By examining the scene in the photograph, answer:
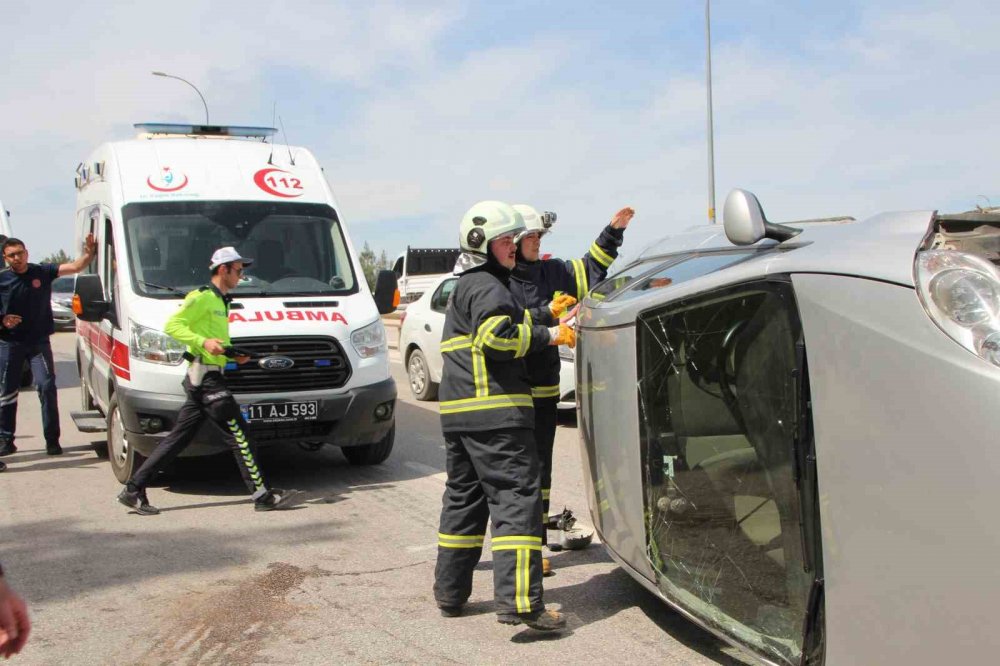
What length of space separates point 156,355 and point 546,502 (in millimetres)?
3190

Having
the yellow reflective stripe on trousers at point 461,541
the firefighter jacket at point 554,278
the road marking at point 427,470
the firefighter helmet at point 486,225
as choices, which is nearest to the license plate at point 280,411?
the road marking at point 427,470

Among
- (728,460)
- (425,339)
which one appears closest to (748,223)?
(728,460)

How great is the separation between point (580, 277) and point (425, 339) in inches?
271

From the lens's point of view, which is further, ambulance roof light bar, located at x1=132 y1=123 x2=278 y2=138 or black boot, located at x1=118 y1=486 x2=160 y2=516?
ambulance roof light bar, located at x1=132 y1=123 x2=278 y2=138

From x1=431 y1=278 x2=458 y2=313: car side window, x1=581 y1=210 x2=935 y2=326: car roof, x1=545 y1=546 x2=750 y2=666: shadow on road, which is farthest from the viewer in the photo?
x1=431 y1=278 x2=458 y2=313: car side window

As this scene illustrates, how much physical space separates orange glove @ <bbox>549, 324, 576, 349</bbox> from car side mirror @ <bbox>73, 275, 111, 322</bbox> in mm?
4247

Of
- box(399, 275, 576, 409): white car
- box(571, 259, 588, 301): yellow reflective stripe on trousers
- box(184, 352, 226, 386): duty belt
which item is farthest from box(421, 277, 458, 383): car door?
box(571, 259, 588, 301): yellow reflective stripe on trousers

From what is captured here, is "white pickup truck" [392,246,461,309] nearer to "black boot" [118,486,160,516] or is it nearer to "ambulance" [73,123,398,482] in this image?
"ambulance" [73,123,398,482]

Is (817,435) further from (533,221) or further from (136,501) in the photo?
(136,501)

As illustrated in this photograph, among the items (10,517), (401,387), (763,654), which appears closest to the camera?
(763,654)

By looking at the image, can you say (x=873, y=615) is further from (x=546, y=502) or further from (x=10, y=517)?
(x=10, y=517)

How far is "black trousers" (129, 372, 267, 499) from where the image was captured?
657 centimetres

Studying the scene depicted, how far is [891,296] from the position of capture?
2629 mm

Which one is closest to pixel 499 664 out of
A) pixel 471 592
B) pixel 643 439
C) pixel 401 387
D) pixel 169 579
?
pixel 471 592
